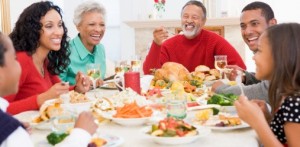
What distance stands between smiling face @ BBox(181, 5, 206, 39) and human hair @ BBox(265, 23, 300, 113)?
6.72 feet

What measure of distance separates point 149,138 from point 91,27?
204 centimetres

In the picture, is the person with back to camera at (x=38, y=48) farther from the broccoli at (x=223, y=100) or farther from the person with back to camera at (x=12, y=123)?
the person with back to camera at (x=12, y=123)

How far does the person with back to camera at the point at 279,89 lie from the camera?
142cm

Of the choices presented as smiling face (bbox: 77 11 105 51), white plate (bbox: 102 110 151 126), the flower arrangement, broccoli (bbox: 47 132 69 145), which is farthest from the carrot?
the flower arrangement

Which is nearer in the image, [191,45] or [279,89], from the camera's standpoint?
[279,89]

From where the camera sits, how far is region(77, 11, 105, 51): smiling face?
3.32 m

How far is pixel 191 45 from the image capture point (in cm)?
373

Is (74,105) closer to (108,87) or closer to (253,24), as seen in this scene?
(108,87)

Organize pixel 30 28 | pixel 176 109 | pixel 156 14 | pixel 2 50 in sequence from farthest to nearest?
pixel 156 14 < pixel 30 28 < pixel 176 109 < pixel 2 50

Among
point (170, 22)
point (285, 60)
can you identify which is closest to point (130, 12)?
point (170, 22)

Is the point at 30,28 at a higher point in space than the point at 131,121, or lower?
higher

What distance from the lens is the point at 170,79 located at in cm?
267

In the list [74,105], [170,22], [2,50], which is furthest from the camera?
[170,22]

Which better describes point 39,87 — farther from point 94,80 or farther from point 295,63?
point 295,63
